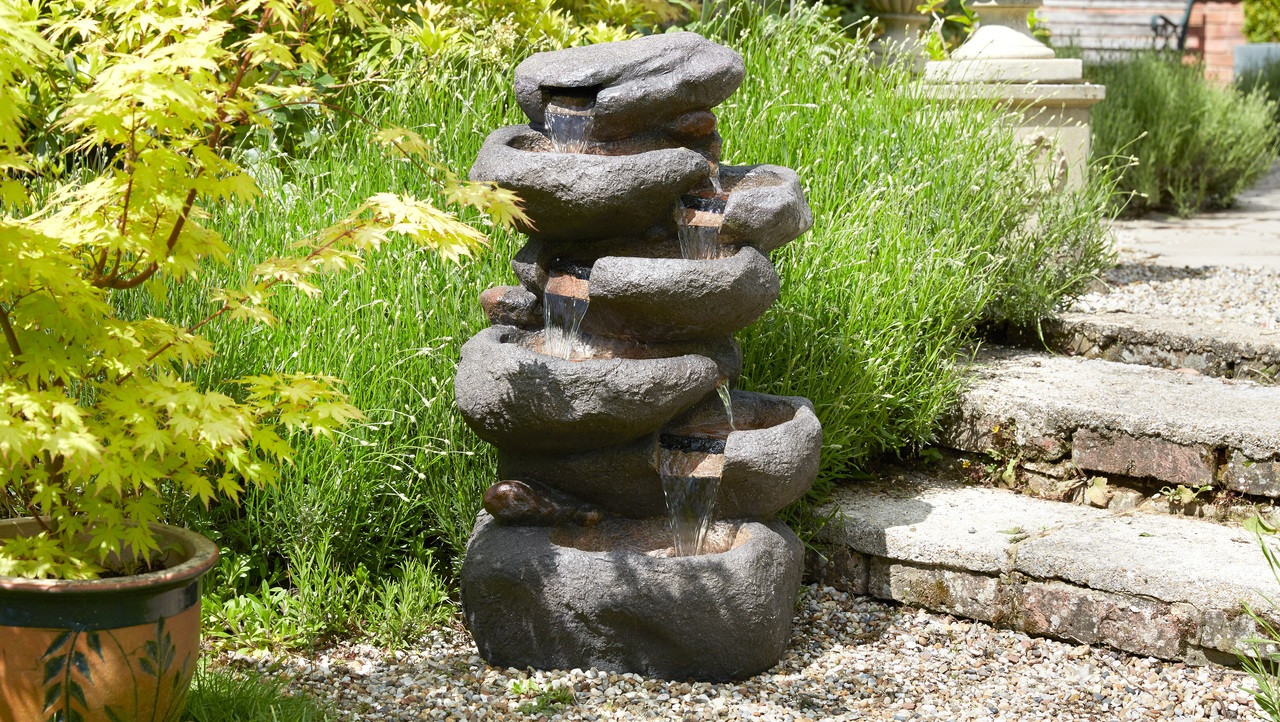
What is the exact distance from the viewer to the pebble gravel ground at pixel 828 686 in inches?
117

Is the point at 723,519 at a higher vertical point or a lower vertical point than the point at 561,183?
lower

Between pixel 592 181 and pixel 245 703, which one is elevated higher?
pixel 592 181

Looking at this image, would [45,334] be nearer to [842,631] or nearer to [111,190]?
[111,190]

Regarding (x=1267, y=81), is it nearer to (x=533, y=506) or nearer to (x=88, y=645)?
(x=533, y=506)

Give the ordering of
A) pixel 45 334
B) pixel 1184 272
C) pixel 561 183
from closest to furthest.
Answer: pixel 45 334 → pixel 561 183 → pixel 1184 272

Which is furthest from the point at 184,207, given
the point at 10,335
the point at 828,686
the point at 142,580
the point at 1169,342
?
the point at 1169,342

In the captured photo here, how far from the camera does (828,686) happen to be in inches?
125

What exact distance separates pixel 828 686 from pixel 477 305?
5.24 ft

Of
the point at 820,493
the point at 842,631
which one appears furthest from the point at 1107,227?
the point at 842,631

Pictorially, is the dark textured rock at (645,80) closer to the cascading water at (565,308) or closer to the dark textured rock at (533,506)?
the cascading water at (565,308)

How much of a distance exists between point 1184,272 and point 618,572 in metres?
4.75

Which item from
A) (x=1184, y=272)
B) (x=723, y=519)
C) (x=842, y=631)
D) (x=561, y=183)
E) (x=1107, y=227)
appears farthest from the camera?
(x=1184, y=272)

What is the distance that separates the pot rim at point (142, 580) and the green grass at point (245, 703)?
359 millimetres

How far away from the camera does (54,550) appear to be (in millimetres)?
2445
